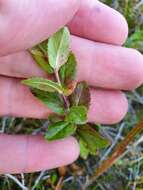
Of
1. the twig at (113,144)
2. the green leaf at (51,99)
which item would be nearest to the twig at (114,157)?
the twig at (113,144)

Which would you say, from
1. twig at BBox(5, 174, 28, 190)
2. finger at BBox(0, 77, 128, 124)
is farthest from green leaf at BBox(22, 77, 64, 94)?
twig at BBox(5, 174, 28, 190)

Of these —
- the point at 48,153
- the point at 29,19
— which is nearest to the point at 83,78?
the point at 48,153

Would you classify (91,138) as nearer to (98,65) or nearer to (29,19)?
(98,65)

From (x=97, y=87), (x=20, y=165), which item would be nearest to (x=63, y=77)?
(x=97, y=87)

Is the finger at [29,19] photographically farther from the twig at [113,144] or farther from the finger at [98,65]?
the twig at [113,144]

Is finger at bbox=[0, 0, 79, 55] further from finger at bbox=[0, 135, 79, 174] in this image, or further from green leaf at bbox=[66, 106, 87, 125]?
finger at bbox=[0, 135, 79, 174]

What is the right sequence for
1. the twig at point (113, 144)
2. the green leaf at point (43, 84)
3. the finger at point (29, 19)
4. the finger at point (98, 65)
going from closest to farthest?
the finger at point (29, 19) → the green leaf at point (43, 84) → the finger at point (98, 65) → the twig at point (113, 144)
